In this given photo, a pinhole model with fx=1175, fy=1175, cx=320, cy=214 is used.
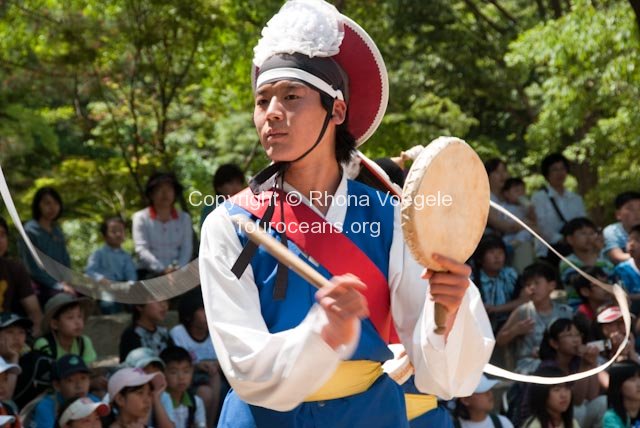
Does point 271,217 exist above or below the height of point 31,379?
above

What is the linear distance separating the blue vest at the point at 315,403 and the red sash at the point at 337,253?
0.08ft

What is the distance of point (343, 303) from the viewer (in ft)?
9.29

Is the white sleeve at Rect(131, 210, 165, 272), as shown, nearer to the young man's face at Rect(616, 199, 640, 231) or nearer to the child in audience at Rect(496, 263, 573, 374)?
the child in audience at Rect(496, 263, 573, 374)

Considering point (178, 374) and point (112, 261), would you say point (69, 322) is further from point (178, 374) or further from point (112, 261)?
point (112, 261)

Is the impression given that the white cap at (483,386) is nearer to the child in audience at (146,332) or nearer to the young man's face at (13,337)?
the child in audience at (146,332)

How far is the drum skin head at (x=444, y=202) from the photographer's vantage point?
290cm

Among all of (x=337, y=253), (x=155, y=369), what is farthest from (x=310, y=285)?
(x=155, y=369)

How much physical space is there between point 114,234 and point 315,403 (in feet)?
18.6

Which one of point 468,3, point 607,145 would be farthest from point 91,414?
point 468,3

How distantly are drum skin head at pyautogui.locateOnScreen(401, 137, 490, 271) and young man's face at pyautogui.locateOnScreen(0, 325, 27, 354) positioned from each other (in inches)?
162

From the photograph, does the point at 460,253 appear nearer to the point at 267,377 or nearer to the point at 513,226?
the point at 267,377

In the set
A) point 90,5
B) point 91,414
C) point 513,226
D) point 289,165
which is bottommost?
point 91,414

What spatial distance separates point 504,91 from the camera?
1614 centimetres

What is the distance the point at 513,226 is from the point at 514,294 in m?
1.16
